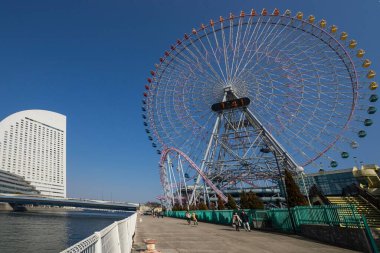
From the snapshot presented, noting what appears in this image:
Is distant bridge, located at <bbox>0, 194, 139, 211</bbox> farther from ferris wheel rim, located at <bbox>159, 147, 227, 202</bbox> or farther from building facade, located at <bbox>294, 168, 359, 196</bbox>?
building facade, located at <bbox>294, 168, 359, 196</bbox>

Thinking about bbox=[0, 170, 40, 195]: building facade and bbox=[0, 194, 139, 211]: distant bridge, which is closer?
bbox=[0, 194, 139, 211]: distant bridge

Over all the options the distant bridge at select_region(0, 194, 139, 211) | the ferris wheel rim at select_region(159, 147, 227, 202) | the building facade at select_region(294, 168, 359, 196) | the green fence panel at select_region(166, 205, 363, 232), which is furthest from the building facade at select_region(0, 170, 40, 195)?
the green fence panel at select_region(166, 205, 363, 232)

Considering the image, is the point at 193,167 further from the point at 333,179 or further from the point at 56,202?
the point at 56,202

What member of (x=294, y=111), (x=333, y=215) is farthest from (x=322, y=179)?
(x=333, y=215)

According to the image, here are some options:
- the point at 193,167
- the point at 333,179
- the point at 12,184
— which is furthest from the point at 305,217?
the point at 12,184

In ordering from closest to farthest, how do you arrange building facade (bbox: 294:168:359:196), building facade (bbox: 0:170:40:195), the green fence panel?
the green fence panel
building facade (bbox: 294:168:359:196)
building facade (bbox: 0:170:40:195)

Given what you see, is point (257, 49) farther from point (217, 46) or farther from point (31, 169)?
point (31, 169)

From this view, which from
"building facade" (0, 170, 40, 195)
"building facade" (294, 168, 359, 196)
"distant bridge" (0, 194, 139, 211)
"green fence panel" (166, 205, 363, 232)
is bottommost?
"green fence panel" (166, 205, 363, 232)

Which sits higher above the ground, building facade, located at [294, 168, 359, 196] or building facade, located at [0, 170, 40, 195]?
building facade, located at [0, 170, 40, 195]

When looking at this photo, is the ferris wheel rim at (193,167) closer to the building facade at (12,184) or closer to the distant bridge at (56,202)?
the distant bridge at (56,202)

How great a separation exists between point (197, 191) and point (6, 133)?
178305mm

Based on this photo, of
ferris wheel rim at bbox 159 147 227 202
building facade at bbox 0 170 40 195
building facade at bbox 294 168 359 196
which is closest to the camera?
ferris wheel rim at bbox 159 147 227 202

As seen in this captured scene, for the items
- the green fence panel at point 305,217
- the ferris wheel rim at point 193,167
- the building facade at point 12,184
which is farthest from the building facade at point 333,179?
the building facade at point 12,184

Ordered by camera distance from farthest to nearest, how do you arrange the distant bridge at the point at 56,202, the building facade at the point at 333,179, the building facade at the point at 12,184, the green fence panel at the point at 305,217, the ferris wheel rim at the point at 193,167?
the building facade at the point at 12,184 → the distant bridge at the point at 56,202 → the building facade at the point at 333,179 → the ferris wheel rim at the point at 193,167 → the green fence panel at the point at 305,217
